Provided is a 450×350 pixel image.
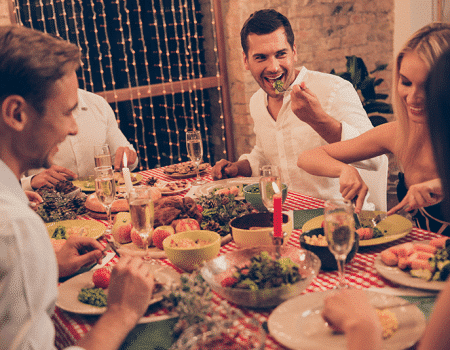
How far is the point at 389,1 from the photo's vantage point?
194 inches

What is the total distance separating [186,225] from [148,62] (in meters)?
3.14

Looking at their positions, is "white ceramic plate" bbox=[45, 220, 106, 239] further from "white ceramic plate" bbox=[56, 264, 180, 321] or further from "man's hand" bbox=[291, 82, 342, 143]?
"man's hand" bbox=[291, 82, 342, 143]

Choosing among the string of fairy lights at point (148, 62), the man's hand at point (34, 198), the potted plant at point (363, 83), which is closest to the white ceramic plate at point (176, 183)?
the man's hand at point (34, 198)

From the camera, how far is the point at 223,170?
238 centimetres

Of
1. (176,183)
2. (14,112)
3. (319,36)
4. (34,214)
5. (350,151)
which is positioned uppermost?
(319,36)

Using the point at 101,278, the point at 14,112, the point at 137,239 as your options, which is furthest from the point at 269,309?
the point at 14,112

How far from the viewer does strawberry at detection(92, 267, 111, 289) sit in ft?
3.99

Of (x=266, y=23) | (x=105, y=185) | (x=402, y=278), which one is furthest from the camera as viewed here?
(x=266, y=23)

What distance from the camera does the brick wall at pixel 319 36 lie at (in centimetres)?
425

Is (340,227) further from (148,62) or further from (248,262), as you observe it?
(148,62)

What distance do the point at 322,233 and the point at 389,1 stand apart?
437 cm

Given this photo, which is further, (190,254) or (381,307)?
(190,254)

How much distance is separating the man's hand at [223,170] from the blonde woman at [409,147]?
39 cm

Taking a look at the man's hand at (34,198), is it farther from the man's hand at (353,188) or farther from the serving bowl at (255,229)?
the man's hand at (353,188)
